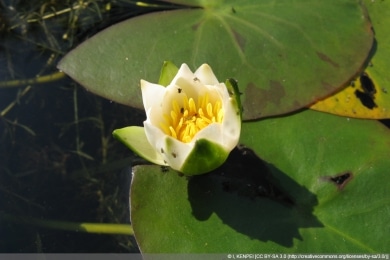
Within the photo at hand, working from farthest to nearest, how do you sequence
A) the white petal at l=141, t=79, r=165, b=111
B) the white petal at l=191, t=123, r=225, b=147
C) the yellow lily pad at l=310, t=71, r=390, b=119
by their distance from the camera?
the yellow lily pad at l=310, t=71, r=390, b=119 → the white petal at l=141, t=79, r=165, b=111 → the white petal at l=191, t=123, r=225, b=147

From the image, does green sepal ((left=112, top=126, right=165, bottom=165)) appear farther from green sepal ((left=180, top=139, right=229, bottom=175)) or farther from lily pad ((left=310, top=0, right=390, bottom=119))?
lily pad ((left=310, top=0, right=390, bottom=119))

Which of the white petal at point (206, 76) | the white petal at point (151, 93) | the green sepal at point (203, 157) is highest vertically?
the white petal at point (206, 76)

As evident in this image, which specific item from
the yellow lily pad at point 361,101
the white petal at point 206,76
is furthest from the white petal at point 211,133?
the yellow lily pad at point 361,101

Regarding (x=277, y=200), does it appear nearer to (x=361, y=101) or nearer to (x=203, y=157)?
(x=203, y=157)

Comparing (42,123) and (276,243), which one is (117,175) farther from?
(276,243)

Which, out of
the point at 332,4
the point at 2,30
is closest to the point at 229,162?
the point at 332,4

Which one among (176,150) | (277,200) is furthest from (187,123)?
(277,200)

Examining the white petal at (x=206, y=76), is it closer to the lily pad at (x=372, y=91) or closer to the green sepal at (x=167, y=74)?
the green sepal at (x=167, y=74)

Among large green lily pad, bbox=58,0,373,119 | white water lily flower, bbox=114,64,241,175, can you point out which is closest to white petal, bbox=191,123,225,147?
white water lily flower, bbox=114,64,241,175
